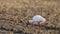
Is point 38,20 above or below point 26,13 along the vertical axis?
below

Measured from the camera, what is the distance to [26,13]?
4.09 metres

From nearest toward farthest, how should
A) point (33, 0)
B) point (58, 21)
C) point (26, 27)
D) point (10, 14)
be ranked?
point (26, 27) < point (58, 21) < point (10, 14) < point (33, 0)

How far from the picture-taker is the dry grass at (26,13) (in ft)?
11.3

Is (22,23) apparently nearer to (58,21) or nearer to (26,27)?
(26,27)

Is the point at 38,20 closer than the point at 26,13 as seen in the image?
Yes

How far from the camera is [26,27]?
3.44 metres

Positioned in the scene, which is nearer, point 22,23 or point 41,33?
point 41,33

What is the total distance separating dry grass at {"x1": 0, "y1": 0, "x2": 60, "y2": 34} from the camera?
3.44 m

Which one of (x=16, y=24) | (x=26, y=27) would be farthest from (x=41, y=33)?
(x=16, y=24)

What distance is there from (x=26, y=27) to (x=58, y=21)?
714mm

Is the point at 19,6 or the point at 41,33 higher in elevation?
the point at 19,6

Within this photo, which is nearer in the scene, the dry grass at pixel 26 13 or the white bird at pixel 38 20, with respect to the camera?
the dry grass at pixel 26 13

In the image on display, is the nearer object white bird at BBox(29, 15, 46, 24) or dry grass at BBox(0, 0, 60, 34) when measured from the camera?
dry grass at BBox(0, 0, 60, 34)

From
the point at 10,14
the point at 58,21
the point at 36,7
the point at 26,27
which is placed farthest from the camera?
the point at 36,7
